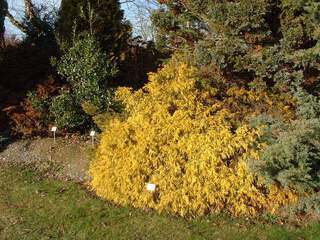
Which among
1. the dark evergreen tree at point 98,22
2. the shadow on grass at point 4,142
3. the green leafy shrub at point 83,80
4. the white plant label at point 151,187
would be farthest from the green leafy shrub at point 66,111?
the white plant label at point 151,187

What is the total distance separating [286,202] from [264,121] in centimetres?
103

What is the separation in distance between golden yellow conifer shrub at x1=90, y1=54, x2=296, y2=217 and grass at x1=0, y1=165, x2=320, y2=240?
230mm

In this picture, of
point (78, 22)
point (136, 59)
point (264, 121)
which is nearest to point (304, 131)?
point (264, 121)

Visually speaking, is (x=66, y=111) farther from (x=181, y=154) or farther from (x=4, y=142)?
(x=181, y=154)

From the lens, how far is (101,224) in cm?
645

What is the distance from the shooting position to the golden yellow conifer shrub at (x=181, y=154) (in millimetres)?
6797

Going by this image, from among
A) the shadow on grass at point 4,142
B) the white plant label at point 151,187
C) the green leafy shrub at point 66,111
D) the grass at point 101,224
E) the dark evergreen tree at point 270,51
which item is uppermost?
the dark evergreen tree at point 270,51

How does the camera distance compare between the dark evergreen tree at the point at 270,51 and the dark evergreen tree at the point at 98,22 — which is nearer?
the dark evergreen tree at the point at 270,51

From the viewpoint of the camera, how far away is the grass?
243 inches

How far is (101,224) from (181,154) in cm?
134

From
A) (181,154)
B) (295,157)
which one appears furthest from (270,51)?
(181,154)

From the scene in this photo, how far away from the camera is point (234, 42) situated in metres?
7.94

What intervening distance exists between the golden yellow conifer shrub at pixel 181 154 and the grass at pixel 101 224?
0.76 feet

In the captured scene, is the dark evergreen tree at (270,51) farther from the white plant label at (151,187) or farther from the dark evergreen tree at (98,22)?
the dark evergreen tree at (98,22)
